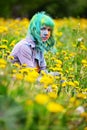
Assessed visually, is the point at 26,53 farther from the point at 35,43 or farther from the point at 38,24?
the point at 38,24

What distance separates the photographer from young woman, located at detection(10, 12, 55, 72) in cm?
569

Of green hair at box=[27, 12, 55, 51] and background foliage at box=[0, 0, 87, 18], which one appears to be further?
background foliage at box=[0, 0, 87, 18]

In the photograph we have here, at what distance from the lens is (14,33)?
805 cm

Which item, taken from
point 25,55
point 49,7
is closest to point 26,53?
point 25,55

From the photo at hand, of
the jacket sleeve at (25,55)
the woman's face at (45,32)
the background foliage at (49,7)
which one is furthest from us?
A: the background foliage at (49,7)

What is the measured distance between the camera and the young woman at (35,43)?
224 inches

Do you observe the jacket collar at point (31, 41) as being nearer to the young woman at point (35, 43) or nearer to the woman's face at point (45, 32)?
the young woman at point (35, 43)

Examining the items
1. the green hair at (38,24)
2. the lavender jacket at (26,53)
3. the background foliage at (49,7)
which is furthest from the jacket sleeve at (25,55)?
the background foliage at (49,7)

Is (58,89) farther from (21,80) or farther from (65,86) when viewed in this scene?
(21,80)

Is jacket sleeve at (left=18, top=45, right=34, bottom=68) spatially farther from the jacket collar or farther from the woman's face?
the woman's face

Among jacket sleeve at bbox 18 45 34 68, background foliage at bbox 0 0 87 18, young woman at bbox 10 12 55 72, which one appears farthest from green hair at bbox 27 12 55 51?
background foliage at bbox 0 0 87 18

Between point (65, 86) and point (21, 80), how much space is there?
3.37ft

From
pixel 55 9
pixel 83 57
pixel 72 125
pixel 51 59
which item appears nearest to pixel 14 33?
pixel 83 57

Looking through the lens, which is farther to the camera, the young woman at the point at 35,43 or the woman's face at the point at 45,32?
the woman's face at the point at 45,32
